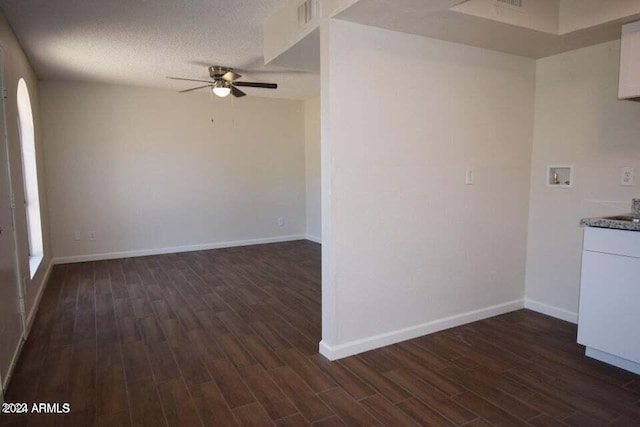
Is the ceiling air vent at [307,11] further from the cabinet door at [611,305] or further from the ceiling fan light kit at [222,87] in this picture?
the cabinet door at [611,305]

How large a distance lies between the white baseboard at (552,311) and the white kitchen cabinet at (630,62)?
1.73m

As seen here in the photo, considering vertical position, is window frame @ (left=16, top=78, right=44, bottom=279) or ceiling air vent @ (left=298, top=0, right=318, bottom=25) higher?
ceiling air vent @ (left=298, top=0, right=318, bottom=25)

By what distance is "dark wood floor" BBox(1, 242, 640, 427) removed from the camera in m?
2.00

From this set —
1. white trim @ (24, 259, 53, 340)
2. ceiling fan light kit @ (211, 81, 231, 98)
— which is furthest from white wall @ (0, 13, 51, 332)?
ceiling fan light kit @ (211, 81, 231, 98)

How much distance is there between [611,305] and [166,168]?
553cm

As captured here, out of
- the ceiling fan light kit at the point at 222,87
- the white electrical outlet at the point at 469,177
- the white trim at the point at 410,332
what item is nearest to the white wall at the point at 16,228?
the ceiling fan light kit at the point at 222,87

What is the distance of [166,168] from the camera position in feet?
19.2

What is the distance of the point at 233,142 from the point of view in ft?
20.7

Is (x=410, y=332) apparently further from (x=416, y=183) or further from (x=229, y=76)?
(x=229, y=76)

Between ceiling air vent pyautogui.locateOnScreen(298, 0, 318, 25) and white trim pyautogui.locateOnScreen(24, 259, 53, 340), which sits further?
white trim pyautogui.locateOnScreen(24, 259, 53, 340)

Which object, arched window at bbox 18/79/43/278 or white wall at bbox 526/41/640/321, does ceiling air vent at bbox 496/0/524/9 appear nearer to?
white wall at bbox 526/41/640/321

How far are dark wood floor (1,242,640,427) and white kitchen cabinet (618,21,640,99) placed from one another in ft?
5.77

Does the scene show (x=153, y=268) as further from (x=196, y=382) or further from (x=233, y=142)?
(x=196, y=382)

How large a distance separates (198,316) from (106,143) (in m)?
3.41
